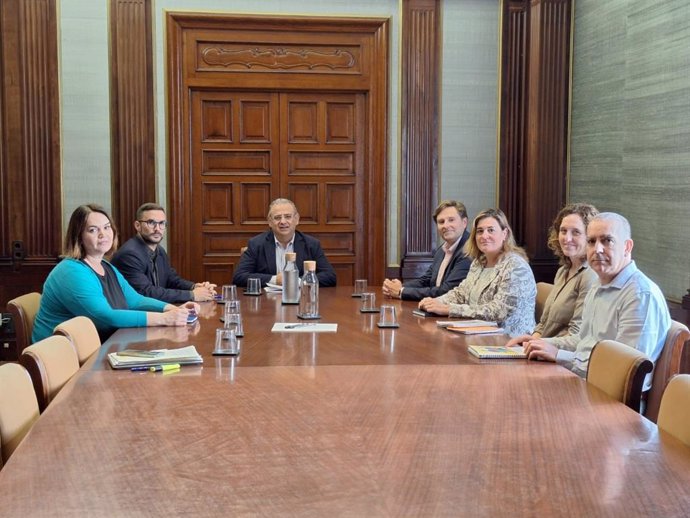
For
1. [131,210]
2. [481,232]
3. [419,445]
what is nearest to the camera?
[419,445]

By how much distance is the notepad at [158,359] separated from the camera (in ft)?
10.2

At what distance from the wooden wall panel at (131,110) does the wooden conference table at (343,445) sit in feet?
13.2

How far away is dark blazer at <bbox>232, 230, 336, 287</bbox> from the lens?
595 centimetres

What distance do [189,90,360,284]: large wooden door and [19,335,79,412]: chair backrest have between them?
4322mm

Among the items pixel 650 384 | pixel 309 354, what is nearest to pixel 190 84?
pixel 309 354

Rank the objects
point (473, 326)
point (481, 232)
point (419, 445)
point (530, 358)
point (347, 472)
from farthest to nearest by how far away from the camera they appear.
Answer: point (481, 232) < point (473, 326) < point (530, 358) < point (419, 445) < point (347, 472)

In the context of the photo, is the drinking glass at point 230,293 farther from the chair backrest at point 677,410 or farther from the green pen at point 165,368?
the chair backrest at point 677,410

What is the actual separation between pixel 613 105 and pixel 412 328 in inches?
130

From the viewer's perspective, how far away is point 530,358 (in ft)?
10.7

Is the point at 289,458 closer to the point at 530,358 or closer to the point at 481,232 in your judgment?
the point at 530,358

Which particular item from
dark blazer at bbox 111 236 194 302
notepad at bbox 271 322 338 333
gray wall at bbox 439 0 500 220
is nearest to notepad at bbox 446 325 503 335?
notepad at bbox 271 322 338 333

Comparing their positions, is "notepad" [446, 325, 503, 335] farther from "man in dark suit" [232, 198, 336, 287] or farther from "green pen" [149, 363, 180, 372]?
"man in dark suit" [232, 198, 336, 287]

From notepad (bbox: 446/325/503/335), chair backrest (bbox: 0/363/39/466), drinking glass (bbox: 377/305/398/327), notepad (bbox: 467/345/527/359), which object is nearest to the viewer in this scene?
chair backrest (bbox: 0/363/39/466)

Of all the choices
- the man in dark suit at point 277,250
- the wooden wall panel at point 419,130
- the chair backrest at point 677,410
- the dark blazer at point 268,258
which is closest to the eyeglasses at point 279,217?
the man in dark suit at point 277,250
